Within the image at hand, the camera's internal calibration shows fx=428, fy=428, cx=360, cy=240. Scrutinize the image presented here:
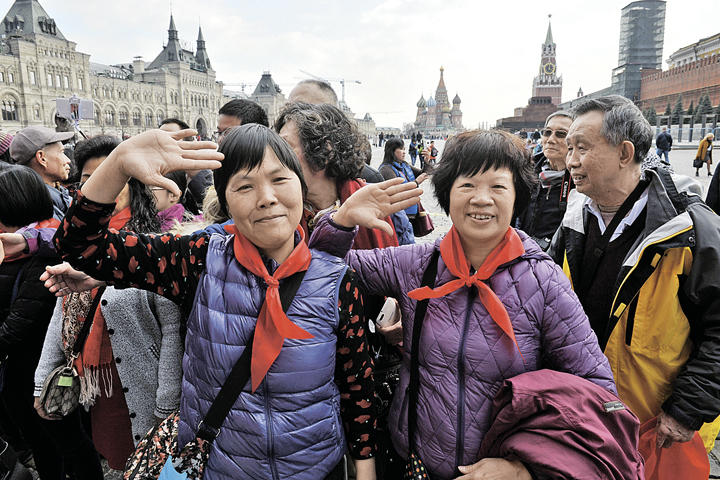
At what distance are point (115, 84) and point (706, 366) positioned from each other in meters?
66.2

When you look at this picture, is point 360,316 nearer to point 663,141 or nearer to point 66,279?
point 66,279

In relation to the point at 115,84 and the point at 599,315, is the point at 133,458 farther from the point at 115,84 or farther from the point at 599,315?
the point at 115,84

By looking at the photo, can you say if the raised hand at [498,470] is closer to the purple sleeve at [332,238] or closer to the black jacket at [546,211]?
the purple sleeve at [332,238]

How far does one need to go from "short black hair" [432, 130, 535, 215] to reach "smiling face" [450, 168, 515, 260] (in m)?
0.03

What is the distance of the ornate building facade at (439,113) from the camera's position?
4609 inches

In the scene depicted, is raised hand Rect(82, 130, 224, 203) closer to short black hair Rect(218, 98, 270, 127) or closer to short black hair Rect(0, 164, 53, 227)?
short black hair Rect(0, 164, 53, 227)

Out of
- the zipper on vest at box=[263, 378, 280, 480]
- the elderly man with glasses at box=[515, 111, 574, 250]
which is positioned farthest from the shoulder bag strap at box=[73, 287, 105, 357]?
the elderly man with glasses at box=[515, 111, 574, 250]

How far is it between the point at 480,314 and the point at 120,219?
171 cm

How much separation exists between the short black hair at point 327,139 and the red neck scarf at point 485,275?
0.83 m

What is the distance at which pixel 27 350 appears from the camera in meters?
2.28

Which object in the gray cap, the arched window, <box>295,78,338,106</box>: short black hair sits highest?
the arched window

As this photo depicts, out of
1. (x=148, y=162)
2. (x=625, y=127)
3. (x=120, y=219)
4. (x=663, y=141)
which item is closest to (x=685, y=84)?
(x=663, y=141)

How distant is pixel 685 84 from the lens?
1901 inches

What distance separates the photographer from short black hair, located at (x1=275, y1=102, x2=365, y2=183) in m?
2.09
